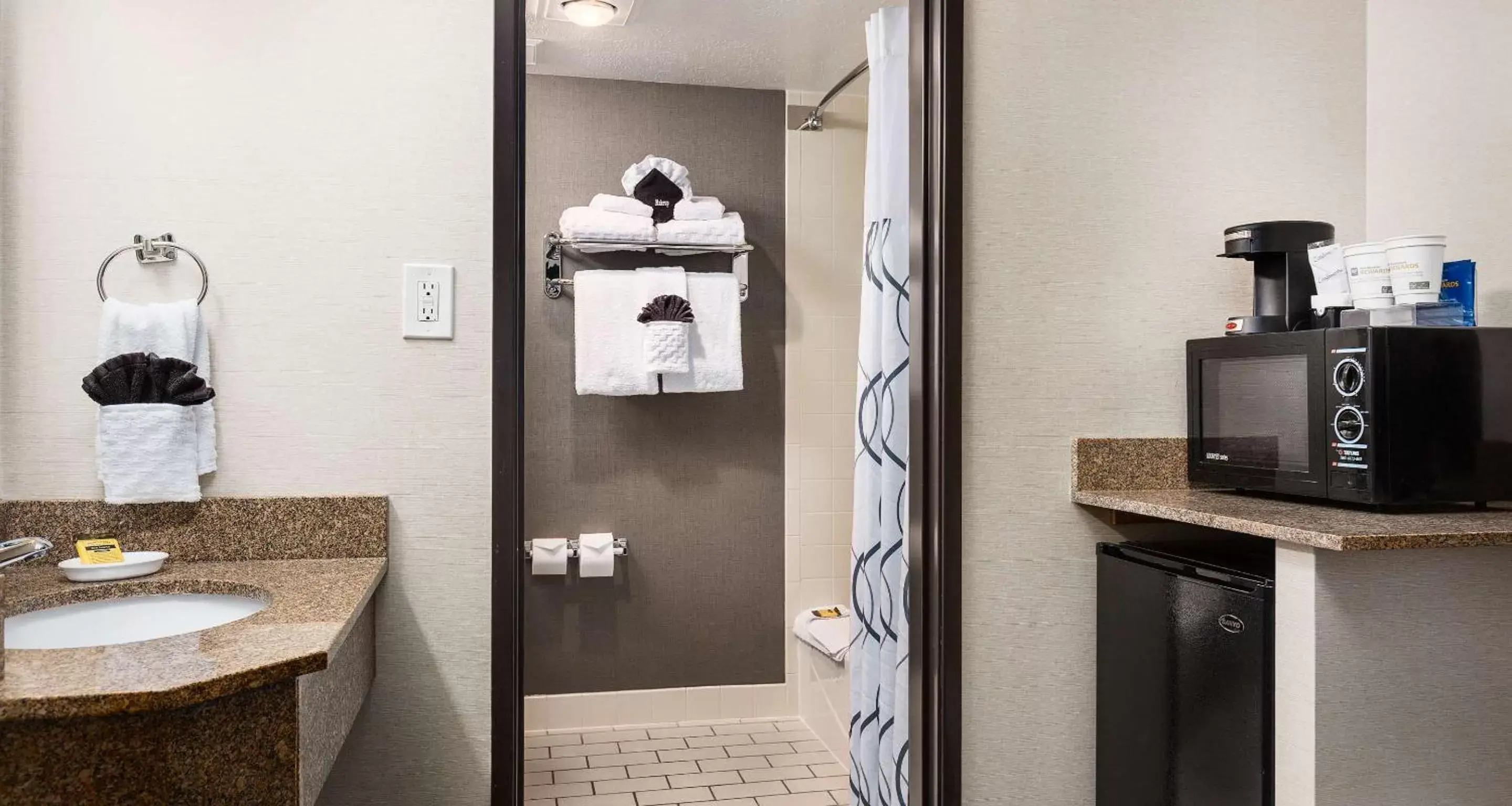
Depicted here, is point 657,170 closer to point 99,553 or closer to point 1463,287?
point 99,553

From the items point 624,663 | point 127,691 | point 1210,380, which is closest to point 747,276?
point 624,663

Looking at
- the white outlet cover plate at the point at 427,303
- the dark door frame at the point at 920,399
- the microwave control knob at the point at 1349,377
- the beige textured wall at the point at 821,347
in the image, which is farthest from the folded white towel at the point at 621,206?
the microwave control knob at the point at 1349,377

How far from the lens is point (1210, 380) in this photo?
6.07 ft

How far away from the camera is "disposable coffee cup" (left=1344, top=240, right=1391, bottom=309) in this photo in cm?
158

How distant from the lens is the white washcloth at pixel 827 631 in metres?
3.11

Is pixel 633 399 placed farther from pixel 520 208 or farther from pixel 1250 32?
pixel 1250 32

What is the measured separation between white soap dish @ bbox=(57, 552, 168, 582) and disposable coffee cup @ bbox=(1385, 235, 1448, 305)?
1944 mm

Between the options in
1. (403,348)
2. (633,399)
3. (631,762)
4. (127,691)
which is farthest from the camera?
(633,399)

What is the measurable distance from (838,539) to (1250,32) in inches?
84.1

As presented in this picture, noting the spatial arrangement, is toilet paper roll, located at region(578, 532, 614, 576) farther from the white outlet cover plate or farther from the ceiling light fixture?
the white outlet cover plate

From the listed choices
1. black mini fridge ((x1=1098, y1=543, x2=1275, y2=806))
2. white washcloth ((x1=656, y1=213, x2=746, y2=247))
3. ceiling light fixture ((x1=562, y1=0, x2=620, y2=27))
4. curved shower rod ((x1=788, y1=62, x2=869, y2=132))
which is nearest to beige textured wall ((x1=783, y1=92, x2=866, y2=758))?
curved shower rod ((x1=788, y1=62, x2=869, y2=132))

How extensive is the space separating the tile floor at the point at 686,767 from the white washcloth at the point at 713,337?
116 centimetres

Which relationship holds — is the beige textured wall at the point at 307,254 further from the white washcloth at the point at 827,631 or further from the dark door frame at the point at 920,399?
the white washcloth at the point at 827,631

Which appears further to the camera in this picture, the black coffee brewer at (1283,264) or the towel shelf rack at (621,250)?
the towel shelf rack at (621,250)
